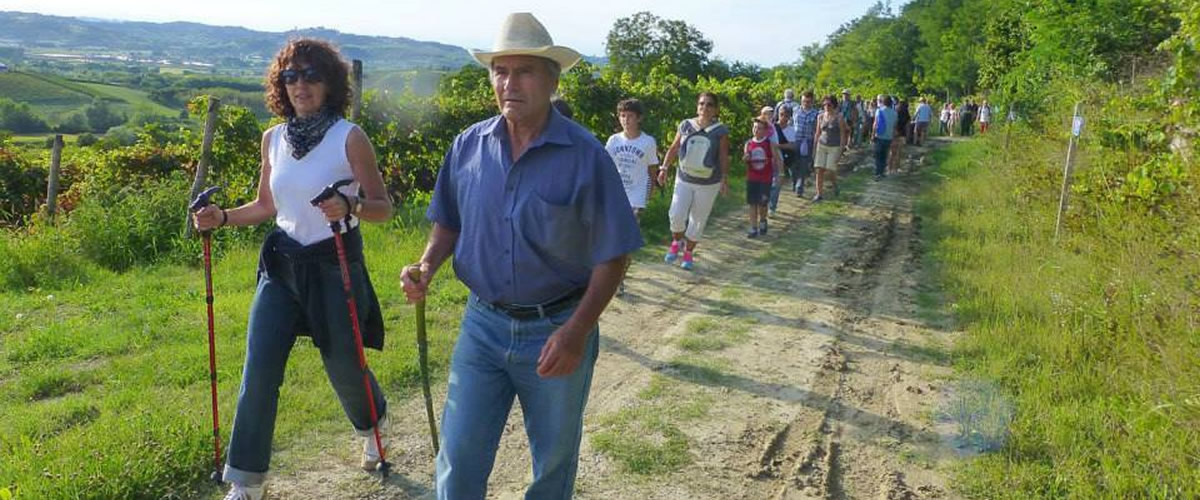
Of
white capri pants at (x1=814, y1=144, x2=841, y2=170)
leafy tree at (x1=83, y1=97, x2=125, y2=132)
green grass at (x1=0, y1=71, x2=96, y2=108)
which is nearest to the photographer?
white capri pants at (x1=814, y1=144, x2=841, y2=170)

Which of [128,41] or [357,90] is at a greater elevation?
[128,41]

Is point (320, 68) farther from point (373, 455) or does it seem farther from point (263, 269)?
point (373, 455)

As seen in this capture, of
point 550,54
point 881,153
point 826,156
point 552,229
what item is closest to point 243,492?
point 552,229

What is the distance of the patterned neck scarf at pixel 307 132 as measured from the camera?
11.0ft

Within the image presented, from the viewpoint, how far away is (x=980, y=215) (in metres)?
11.2

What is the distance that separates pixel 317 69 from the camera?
3350 mm

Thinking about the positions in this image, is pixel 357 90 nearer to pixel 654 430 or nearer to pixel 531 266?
pixel 654 430

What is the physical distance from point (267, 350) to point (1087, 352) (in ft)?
15.6

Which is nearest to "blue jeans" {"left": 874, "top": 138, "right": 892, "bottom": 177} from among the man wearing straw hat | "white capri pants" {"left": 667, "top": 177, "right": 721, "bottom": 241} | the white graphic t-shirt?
"white capri pants" {"left": 667, "top": 177, "right": 721, "bottom": 241}

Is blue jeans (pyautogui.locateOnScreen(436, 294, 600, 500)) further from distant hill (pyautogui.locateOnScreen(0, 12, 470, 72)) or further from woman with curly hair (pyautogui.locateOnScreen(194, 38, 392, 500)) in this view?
distant hill (pyautogui.locateOnScreen(0, 12, 470, 72))

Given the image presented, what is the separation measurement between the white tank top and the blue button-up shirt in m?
0.90

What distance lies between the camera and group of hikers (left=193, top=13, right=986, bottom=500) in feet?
8.20

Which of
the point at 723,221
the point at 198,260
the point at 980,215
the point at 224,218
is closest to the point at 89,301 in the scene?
the point at 198,260

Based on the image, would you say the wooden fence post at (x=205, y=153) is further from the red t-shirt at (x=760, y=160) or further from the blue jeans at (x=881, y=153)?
the blue jeans at (x=881, y=153)
